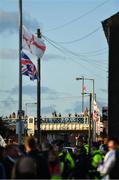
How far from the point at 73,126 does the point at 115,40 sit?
1942 inches

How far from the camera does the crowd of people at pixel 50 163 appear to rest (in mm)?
10758

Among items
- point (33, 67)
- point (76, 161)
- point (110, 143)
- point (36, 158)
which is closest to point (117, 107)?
point (33, 67)

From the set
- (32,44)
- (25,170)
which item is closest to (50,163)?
(25,170)

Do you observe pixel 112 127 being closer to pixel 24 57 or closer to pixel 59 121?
pixel 24 57

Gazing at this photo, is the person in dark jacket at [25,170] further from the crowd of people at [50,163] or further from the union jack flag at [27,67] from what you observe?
the union jack flag at [27,67]

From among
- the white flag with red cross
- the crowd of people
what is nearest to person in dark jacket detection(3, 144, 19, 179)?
the crowd of people

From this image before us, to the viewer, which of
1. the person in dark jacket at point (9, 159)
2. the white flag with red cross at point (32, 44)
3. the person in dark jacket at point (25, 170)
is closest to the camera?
the person in dark jacket at point (25, 170)

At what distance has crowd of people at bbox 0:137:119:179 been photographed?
10.8 metres

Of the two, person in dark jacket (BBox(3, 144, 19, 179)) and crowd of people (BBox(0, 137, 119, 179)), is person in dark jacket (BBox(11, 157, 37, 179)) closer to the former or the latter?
crowd of people (BBox(0, 137, 119, 179))

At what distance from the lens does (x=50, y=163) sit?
13.3m

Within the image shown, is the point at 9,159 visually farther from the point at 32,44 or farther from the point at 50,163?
the point at 32,44

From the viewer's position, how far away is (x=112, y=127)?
45.6m

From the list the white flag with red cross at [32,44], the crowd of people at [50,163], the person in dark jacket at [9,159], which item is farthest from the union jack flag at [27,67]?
the person in dark jacket at [9,159]

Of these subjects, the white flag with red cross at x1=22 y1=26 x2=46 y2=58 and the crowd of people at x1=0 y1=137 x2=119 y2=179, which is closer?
the crowd of people at x1=0 y1=137 x2=119 y2=179
